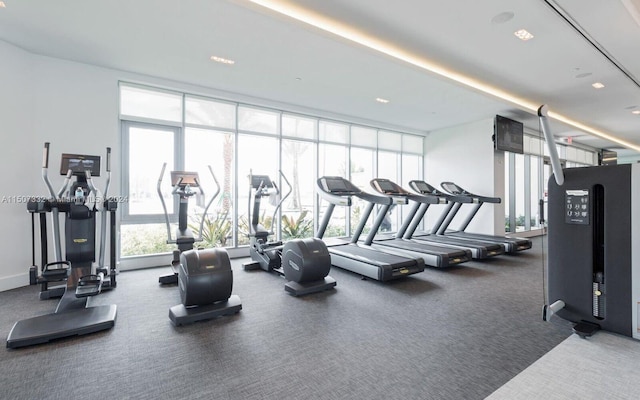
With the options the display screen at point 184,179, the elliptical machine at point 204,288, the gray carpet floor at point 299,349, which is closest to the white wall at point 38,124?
the gray carpet floor at point 299,349

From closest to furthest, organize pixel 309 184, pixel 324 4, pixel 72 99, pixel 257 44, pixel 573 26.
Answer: pixel 324 4 < pixel 573 26 < pixel 257 44 < pixel 72 99 < pixel 309 184

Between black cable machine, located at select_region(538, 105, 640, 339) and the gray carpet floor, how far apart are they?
0.43m

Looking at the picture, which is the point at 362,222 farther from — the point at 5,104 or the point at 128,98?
the point at 5,104

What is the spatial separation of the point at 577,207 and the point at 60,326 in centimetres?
413

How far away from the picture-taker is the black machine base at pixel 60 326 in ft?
7.74

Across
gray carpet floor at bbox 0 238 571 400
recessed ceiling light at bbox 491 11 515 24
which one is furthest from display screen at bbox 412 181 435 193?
recessed ceiling light at bbox 491 11 515 24

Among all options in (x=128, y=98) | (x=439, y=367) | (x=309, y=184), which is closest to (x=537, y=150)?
(x=309, y=184)

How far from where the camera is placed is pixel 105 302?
11.1 ft

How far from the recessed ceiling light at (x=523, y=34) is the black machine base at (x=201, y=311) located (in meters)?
4.70

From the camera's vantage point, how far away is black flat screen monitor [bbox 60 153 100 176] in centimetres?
339

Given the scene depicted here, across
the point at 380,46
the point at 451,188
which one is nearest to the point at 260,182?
the point at 380,46

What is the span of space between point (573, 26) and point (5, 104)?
23.6 feet

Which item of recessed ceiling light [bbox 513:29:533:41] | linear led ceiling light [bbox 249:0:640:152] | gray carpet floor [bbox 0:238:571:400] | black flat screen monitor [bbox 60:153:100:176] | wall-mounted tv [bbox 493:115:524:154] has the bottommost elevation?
gray carpet floor [bbox 0:238:571:400]

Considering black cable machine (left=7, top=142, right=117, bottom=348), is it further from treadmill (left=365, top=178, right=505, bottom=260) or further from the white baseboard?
treadmill (left=365, top=178, right=505, bottom=260)
